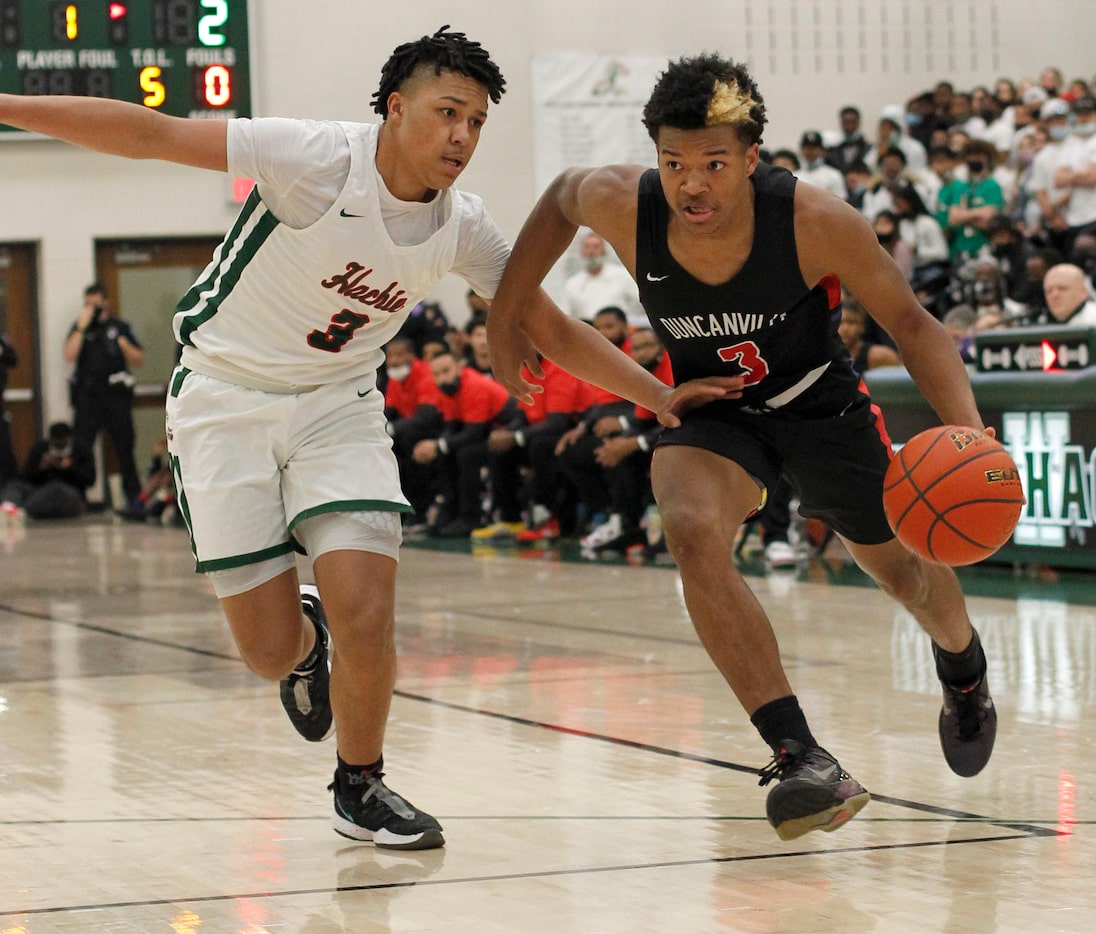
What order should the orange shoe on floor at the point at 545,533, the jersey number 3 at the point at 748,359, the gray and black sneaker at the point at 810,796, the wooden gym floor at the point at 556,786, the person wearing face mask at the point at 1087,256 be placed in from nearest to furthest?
the wooden gym floor at the point at 556,786
the gray and black sneaker at the point at 810,796
the jersey number 3 at the point at 748,359
the orange shoe on floor at the point at 545,533
the person wearing face mask at the point at 1087,256

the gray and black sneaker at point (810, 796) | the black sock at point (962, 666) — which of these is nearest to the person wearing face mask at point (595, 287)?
the black sock at point (962, 666)

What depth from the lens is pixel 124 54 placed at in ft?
46.0

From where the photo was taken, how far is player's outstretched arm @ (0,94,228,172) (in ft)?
12.3

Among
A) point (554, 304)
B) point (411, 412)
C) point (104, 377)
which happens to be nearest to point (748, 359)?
point (554, 304)

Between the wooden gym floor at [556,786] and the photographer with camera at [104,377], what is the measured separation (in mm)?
9522

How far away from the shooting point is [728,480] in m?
4.11

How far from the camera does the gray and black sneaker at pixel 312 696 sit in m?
4.67

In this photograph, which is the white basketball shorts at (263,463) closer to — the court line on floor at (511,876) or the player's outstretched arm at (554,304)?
the player's outstretched arm at (554,304)

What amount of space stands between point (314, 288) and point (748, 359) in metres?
1.04

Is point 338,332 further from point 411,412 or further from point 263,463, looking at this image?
point 411,412

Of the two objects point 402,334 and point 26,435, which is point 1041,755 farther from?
point 26,435

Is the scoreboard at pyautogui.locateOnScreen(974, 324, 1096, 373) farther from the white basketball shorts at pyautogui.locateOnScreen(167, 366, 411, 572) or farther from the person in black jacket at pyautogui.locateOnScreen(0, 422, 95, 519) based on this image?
the person in black jacket at pyautogui.locateOnScreen(0, 422, 95, 519)

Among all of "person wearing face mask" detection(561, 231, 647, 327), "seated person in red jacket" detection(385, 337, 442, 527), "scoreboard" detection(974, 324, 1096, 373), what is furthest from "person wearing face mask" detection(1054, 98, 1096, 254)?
"seated person in red jacket" detection(385, 337, 442, 527)

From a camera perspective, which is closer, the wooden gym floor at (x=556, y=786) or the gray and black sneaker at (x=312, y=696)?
the wooden gym floor at (x=556, y=786)
